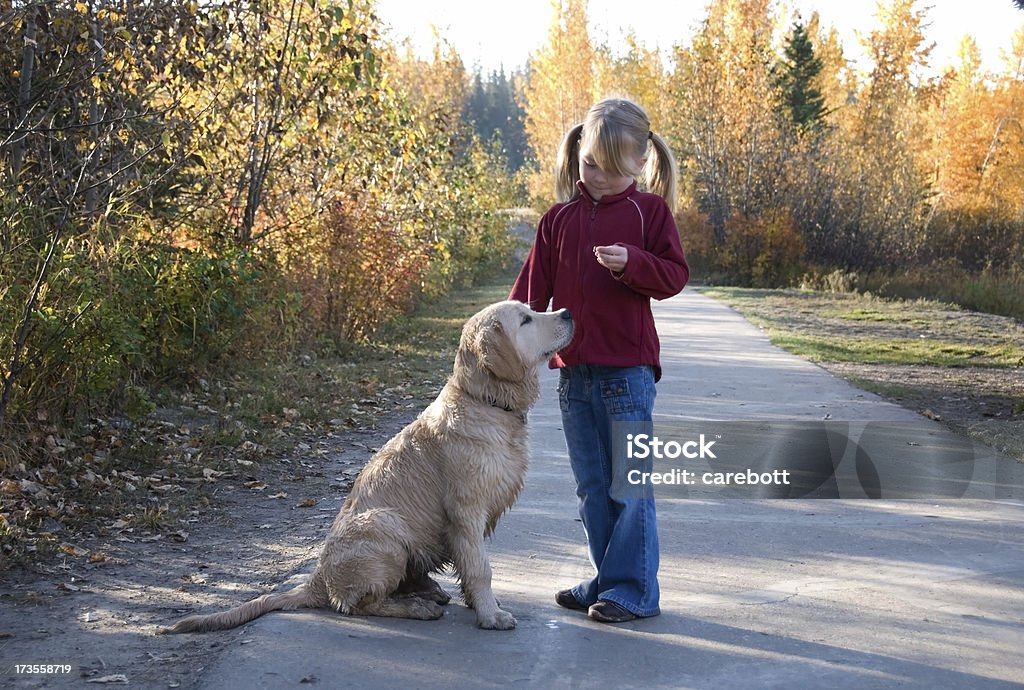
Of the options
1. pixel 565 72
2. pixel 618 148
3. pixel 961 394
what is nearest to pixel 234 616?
pixel 618 148

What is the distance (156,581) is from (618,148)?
3137mm

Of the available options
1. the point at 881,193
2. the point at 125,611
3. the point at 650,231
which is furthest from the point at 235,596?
the point at 881,193

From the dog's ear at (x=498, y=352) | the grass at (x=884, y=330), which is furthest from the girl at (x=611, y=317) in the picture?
the grass at (x=884, y=330)

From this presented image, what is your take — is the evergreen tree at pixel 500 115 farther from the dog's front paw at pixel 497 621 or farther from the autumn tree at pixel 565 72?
the dog's front paw at pixel 497 621

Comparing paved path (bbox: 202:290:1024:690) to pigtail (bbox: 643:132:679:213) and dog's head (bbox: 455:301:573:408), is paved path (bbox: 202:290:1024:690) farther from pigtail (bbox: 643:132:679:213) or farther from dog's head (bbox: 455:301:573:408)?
pigtail (bbox: 643:132:679:213)

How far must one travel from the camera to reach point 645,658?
13.8ft

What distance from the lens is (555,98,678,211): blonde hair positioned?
175 inches

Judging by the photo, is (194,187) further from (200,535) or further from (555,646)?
(555,646)

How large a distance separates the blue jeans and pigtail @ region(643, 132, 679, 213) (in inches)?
31.8

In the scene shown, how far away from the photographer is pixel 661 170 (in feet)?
15.6

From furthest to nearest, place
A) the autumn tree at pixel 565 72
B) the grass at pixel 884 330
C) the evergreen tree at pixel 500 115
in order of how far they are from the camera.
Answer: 1. the evergreen tree at pixel 500 115
2. the autumn tree at pixel 565 72
3. the grass at pixel 884 330

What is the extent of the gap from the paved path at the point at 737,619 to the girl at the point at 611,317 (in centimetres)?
32

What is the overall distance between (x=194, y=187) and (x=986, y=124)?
45.9 metres

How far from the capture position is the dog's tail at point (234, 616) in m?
4.50
